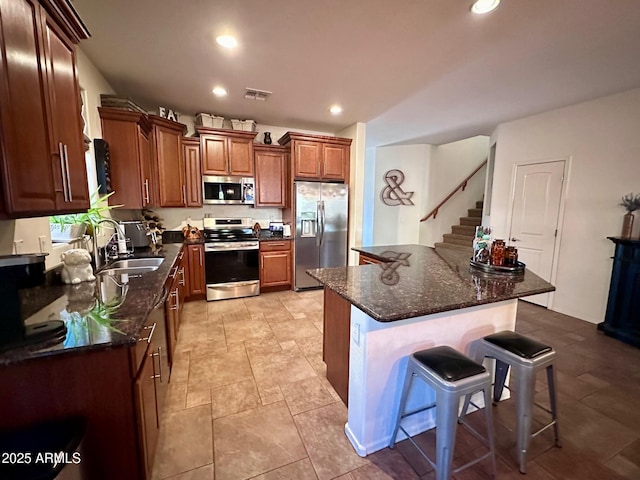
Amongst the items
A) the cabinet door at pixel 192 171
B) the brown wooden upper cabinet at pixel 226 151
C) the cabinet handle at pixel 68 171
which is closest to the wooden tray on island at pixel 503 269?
the cabinet handle at pixel 68 171

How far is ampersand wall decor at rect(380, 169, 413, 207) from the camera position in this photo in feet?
21.5

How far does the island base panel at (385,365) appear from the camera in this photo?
4.97ft

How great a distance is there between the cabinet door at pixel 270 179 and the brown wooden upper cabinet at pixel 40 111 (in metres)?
2.76

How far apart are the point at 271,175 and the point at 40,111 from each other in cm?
321

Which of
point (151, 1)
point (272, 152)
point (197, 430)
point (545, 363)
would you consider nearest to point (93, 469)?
point (197, 430)

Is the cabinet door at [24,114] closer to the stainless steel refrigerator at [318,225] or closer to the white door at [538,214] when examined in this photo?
the stainless steel refrigerator at [318,225]

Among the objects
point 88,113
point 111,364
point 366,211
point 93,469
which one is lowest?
point 93,469

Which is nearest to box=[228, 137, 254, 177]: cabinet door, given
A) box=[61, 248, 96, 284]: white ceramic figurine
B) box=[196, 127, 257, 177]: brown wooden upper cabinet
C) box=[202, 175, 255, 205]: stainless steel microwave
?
box=[196, 127, 257, 177]: brown wooden upper cabinet

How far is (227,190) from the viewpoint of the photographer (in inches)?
163

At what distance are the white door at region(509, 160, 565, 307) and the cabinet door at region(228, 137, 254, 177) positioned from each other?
4.04m

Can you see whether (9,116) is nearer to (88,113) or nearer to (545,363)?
(88,113)

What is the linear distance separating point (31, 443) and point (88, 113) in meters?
2.72

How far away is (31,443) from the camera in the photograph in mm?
877

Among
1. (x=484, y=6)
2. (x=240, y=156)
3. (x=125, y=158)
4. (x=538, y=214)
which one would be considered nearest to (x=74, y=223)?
(x=125, y=158)
